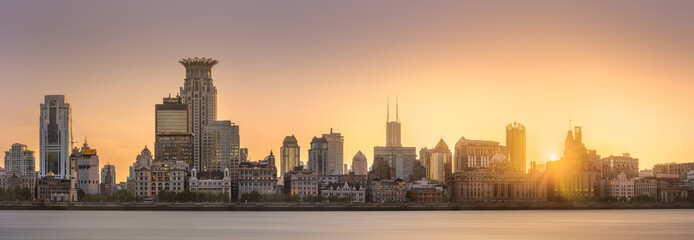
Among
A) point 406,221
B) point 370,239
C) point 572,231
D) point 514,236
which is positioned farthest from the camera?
point 406,221

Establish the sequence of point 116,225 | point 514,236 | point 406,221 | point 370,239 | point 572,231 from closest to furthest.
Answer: point 370,239 → point 514,236 → point 572,231 → point 116,225 → point 406,221

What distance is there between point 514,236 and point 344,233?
64.6 feet

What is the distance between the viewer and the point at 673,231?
5487 inches

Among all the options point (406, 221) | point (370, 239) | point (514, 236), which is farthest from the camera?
point (406, 221)

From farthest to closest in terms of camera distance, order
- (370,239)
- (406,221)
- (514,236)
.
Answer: (406,221), (514,236), (370,239)

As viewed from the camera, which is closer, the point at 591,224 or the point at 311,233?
the point at 311,233

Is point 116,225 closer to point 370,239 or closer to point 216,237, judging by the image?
point 216,237

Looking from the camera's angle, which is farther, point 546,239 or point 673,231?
point 673,231

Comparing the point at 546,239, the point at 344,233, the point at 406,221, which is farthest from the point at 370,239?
the point at 406,221

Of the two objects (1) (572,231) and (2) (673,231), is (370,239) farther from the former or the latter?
(2) (673,231)

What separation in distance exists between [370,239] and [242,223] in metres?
38.8

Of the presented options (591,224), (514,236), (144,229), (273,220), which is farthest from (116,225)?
(591,224)

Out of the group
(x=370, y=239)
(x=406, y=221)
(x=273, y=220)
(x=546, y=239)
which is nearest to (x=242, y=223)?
(x=273, y=220)

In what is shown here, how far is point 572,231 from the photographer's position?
138m
